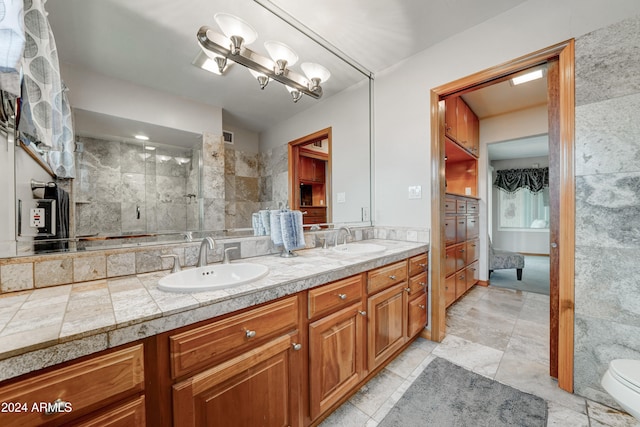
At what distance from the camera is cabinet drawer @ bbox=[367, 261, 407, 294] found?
4.71 feet

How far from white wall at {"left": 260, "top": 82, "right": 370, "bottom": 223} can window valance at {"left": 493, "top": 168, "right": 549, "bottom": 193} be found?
5478 millimetres

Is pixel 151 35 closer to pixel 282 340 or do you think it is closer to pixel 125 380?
pixel 125 380

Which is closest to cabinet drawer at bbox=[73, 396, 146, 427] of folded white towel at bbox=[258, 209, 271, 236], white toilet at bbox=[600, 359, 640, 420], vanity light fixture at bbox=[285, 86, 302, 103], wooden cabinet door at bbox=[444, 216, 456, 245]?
folded white towel at bbox=[258, 209, 271, 236]

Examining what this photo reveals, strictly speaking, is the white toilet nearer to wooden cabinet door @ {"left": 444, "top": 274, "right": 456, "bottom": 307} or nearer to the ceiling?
wooden cabinet door @ {"left": 444, "top": 274, "right": 456, "bottom": 307}

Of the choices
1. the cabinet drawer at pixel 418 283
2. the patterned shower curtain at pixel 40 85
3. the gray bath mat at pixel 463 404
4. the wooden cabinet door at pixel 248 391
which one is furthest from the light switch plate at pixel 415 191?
the patterned shower curtain at pixel 40 85

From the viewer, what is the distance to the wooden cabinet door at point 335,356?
43.9 inches

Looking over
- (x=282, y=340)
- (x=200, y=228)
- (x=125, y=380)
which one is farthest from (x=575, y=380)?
(x=200, y=228)

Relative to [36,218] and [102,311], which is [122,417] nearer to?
[102,311]

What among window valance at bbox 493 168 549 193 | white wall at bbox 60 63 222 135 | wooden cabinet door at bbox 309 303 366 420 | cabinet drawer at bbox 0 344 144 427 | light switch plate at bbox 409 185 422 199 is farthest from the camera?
window valance at bbox 493 168 549 193

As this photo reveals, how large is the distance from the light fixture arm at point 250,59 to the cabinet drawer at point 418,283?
66.4 inches

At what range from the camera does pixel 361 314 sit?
137cm

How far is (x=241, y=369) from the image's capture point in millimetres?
854

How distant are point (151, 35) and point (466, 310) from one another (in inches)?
139

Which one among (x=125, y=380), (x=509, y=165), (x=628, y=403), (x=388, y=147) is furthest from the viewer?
(x=509, y=165)
